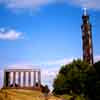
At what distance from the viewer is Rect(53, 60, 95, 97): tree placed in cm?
6975

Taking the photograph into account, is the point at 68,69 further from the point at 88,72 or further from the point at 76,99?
the point at 76,99

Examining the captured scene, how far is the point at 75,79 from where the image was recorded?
238 feet

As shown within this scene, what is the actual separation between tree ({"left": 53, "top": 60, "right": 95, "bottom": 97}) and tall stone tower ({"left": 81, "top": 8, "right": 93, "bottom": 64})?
8316 millimetres

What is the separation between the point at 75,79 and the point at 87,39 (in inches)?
889

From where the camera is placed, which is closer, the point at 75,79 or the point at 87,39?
the point at 75,79

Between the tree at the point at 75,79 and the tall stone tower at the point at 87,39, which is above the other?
the tall stone tower at the point at 87,39

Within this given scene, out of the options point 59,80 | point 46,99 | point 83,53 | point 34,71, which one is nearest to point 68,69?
point 59,80

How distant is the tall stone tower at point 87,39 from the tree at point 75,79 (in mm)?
8316

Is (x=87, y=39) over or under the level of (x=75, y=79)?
over

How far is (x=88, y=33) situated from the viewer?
91.6m

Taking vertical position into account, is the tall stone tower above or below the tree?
above

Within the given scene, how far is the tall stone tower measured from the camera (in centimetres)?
8806

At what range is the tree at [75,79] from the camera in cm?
6975

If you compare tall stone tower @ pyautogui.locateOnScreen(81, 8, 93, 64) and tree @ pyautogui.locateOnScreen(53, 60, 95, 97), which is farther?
tall stone tower @ pyautogui.locateOnScreen(81, 8, 93, 64)
